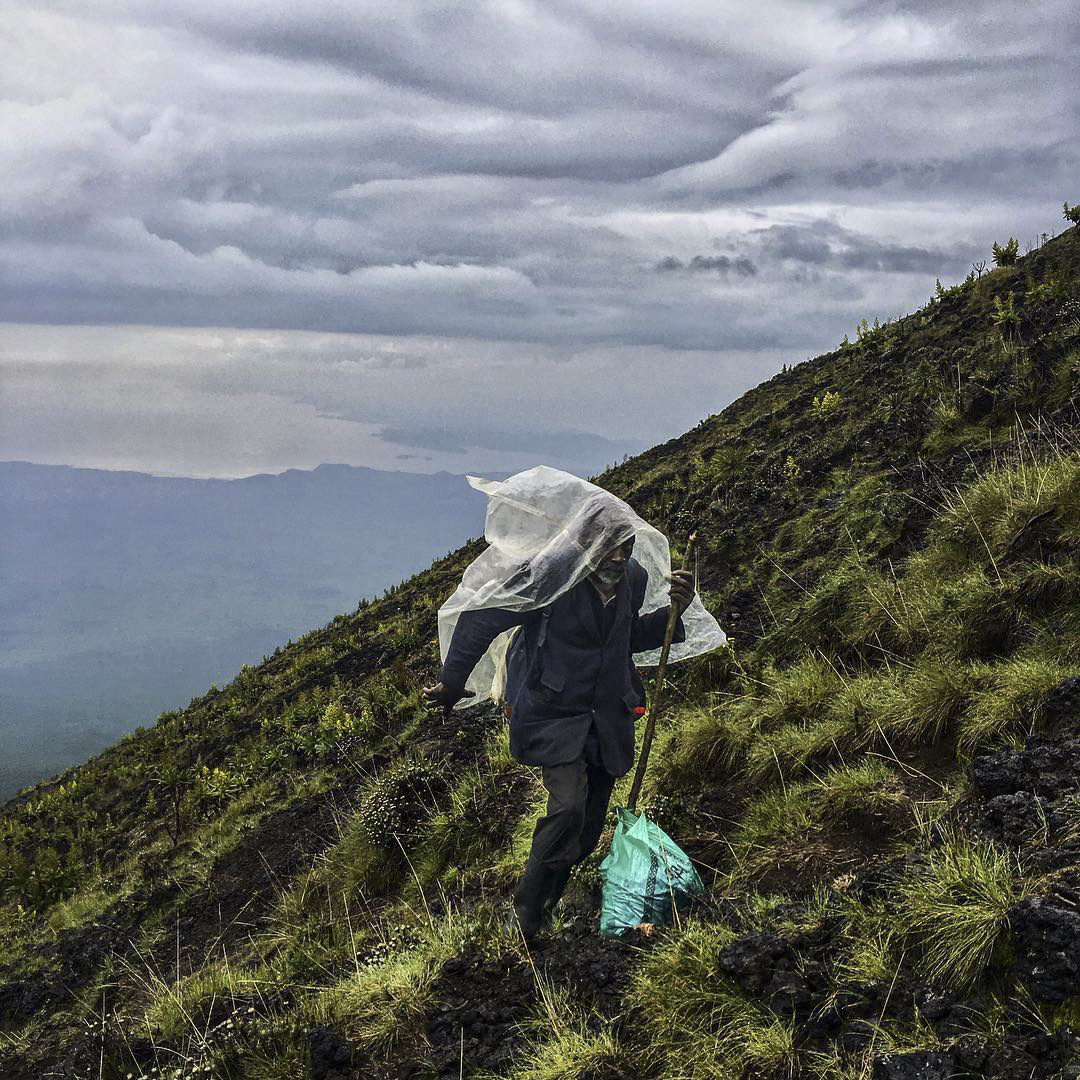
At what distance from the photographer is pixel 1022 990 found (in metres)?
2.54

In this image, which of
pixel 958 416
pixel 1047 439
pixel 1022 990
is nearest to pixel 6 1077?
pixel 1022 990

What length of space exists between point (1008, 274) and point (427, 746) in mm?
13076

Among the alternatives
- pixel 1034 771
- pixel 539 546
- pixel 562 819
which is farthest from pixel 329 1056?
pixel 1034 771

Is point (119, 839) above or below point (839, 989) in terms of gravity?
below

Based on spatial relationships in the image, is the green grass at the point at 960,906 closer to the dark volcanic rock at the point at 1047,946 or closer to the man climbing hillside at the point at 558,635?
the dark volcanic rock at the point at 1047,946

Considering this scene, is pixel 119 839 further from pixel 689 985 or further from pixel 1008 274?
pixel 1008 274

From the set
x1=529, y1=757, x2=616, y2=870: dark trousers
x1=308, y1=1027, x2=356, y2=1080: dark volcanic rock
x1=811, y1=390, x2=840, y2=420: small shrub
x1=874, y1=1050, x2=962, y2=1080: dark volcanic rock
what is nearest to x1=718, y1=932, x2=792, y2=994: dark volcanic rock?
x1=874, y1=1050, x2=962, y2=1080: dark volcanic rock

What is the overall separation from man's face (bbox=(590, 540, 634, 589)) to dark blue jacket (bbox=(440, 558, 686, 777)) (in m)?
0.07

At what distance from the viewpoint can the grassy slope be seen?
3158 mm

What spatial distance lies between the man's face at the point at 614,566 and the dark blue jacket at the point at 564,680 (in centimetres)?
7

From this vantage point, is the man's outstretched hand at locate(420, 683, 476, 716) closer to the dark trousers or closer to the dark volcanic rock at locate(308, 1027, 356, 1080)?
the dark trousers

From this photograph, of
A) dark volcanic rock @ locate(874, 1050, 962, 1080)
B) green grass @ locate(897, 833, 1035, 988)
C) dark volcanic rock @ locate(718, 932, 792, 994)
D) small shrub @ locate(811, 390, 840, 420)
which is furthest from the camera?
small shrub @ locate(811, 390, 840, 420)

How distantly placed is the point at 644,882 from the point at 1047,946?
5.31 feet

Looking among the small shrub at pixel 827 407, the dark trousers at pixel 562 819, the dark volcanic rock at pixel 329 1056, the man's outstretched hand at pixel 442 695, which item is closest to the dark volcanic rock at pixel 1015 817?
the dark trousers at pixel 562 819
